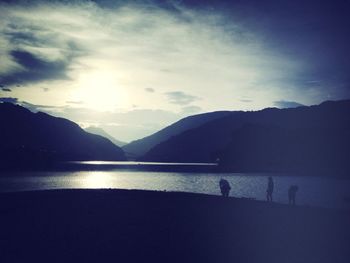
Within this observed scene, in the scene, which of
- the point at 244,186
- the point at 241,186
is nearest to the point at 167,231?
the point at 241,186

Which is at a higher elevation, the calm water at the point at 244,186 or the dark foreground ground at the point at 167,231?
the dark foreground ground at the point at 167,231

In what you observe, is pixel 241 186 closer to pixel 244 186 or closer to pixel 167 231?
pixel 244 186

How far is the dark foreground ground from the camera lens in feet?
44.4

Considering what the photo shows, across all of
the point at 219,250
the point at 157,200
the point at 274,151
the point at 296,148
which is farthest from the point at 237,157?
the point at 219,250

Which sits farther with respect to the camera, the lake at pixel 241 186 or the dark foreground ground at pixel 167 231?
the lake at pixel 241 186

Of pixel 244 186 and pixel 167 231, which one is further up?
pixel 167 231

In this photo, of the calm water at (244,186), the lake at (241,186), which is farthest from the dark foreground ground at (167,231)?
the calm water at (244,186)

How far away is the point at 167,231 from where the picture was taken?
57.3 ft

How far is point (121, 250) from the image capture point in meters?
14.2

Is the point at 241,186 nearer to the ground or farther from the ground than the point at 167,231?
nearer to the ground

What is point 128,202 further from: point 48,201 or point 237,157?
point 237,157

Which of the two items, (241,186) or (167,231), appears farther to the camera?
(241,186)

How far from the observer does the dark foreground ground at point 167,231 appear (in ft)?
44.4

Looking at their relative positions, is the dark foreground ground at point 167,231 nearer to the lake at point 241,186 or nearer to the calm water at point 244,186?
the lake at point 241,186
